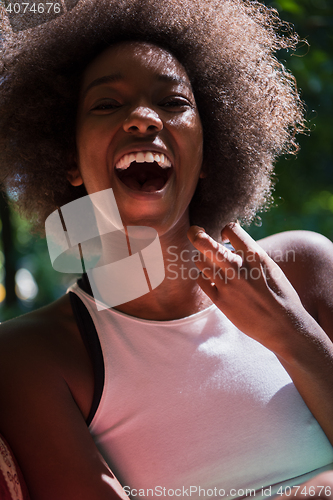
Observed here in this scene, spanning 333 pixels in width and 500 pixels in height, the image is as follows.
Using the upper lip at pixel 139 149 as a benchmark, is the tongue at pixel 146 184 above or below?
below

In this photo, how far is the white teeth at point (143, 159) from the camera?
4.97 feet

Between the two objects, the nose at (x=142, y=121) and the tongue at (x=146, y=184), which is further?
the tongue at (x=146, y=184)

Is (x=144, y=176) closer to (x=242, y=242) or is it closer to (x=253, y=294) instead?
(x=242, y=242)

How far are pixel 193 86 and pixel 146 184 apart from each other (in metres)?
0.49

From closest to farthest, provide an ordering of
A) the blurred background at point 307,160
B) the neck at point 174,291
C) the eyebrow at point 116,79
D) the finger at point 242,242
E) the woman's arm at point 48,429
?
1. the woman's arm at point 48,429
2. the finger at point 242,242
3. the eyebrow at point 116,79
4. the neck at point 174,291
5. the blurred background at point 307,160

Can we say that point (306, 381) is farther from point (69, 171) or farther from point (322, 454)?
point (69, 171)

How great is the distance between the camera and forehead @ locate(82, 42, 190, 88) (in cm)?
161

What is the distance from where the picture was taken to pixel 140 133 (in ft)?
5.03

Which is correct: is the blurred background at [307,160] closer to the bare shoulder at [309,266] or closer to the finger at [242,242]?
the bare shoulder at [309,266]

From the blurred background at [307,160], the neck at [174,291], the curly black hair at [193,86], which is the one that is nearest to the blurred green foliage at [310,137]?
the blurred background at [307,160]

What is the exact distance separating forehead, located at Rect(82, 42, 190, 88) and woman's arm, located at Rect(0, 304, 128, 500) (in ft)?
3.23

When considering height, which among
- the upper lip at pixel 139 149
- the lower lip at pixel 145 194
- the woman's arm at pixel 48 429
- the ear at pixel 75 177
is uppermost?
the upper lip at pixel 139 149

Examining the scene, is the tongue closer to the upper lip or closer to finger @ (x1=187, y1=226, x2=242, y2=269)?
the upper lip

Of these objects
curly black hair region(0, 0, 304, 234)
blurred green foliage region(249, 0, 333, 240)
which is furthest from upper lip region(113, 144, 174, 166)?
blurred green foliage region(249, 0, 333, 240)
